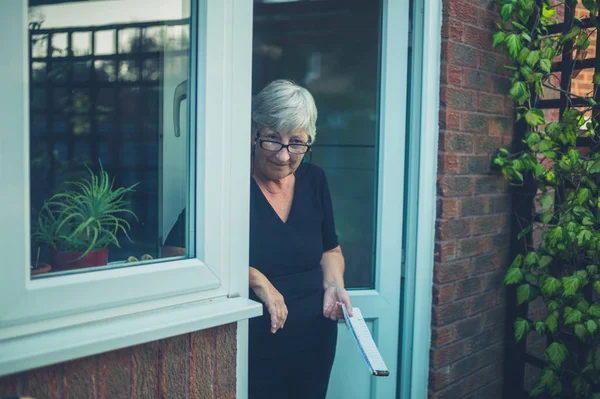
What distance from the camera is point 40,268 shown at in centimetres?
139

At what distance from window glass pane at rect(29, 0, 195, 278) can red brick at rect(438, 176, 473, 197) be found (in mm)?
1305

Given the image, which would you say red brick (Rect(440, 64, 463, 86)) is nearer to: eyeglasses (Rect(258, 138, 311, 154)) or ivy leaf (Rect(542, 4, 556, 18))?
ivy leaf (Rect(542, 4, 556, 18))

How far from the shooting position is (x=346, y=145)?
11.9ft

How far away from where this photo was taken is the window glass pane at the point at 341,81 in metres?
2.81

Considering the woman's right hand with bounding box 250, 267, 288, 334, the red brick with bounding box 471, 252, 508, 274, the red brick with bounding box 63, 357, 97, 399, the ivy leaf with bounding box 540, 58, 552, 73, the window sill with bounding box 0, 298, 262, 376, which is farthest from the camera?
the red brick with bounding box 471, 252, 508, 274

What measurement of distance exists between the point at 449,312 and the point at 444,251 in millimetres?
310

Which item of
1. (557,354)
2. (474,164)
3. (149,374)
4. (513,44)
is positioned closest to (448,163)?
(474,164)

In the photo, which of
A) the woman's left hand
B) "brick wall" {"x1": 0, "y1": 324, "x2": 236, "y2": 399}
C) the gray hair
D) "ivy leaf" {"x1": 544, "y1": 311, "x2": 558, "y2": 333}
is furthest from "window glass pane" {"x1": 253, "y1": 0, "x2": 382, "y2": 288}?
"brick wall" {"x1": 0, "y1": 324, "x2": 236, "y2": 399}

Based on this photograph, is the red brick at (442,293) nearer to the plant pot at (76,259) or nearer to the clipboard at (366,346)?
the clipboard at (366,346)

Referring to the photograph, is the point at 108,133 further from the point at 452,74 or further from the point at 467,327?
the point at 467,327

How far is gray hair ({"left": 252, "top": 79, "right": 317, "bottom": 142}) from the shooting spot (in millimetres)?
2010

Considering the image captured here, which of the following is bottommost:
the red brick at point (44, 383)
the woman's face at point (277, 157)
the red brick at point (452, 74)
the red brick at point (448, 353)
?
the red brick at point (448, 353)

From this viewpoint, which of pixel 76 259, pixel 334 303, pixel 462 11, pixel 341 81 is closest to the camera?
pixel 76 259

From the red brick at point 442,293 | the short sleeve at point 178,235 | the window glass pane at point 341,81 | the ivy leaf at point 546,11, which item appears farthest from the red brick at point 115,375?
the ivy leaf at point 546,11
